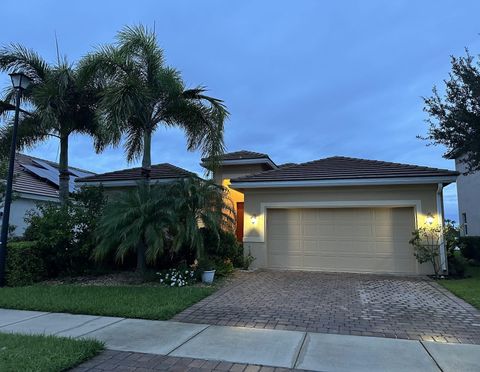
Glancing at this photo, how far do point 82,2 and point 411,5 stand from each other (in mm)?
9042

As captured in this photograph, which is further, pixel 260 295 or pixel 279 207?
pixel 279 207

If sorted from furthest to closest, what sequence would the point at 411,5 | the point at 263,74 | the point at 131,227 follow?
the point at 263,74 → the point at 411,5 → the point at 131,227

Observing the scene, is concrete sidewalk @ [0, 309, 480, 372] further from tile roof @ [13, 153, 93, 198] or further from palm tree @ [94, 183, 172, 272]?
tile roof @ [13, 153, 93, 198]

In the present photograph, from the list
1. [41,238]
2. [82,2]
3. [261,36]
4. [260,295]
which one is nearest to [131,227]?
[41,238]

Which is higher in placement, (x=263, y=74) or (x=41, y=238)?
(x=263, y=74)

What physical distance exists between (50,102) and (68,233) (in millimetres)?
3884

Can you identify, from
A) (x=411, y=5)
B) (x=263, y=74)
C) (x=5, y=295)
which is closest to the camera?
(x=5, y=295)

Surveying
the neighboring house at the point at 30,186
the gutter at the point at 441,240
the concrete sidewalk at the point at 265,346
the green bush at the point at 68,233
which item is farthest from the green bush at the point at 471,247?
the neighboring house at the point at 30,186

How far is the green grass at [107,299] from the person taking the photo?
6930 millimetres

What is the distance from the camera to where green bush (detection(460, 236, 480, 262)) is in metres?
15.5

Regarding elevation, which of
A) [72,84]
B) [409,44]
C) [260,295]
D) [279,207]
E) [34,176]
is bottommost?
[260,295]

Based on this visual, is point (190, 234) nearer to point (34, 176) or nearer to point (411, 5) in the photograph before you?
point (411, 5)

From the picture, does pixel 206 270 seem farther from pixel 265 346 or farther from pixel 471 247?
pixel 471 247

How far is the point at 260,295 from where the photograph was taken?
8.66 m
